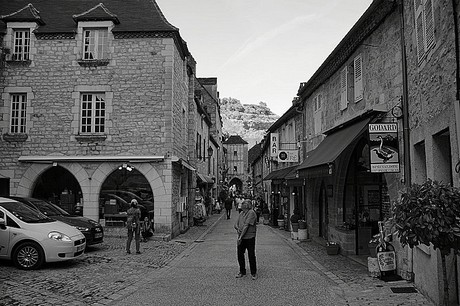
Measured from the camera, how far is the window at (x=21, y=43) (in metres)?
18.0

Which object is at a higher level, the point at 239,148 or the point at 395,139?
the point at 239,148


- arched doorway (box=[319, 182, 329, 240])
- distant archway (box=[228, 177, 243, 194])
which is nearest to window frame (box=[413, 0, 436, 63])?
arched doorway (box=[319, 182, 329, 240])

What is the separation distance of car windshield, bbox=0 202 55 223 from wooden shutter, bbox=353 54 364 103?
8683 mm

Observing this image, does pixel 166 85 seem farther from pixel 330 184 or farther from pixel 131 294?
pixel 131 294

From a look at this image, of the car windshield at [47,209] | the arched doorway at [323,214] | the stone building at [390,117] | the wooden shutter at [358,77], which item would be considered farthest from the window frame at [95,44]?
the wooden shutter at [358,77]

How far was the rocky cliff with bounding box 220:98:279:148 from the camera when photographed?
488 feet

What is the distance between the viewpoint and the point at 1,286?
8.32 meters

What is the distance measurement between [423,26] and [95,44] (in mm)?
13878

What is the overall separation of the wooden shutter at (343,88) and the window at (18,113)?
41.1ft

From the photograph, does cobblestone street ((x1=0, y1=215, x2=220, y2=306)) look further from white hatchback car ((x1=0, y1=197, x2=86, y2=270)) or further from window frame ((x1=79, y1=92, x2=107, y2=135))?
window frame ((x1=79, y1=92, x2=107, y2=135))

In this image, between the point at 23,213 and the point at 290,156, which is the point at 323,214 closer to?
the point at 290,156

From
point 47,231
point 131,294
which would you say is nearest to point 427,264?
point 131,294

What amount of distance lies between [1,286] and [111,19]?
479 inches

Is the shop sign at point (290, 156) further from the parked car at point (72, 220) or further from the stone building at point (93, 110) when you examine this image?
the parked car at point (72, 220)
